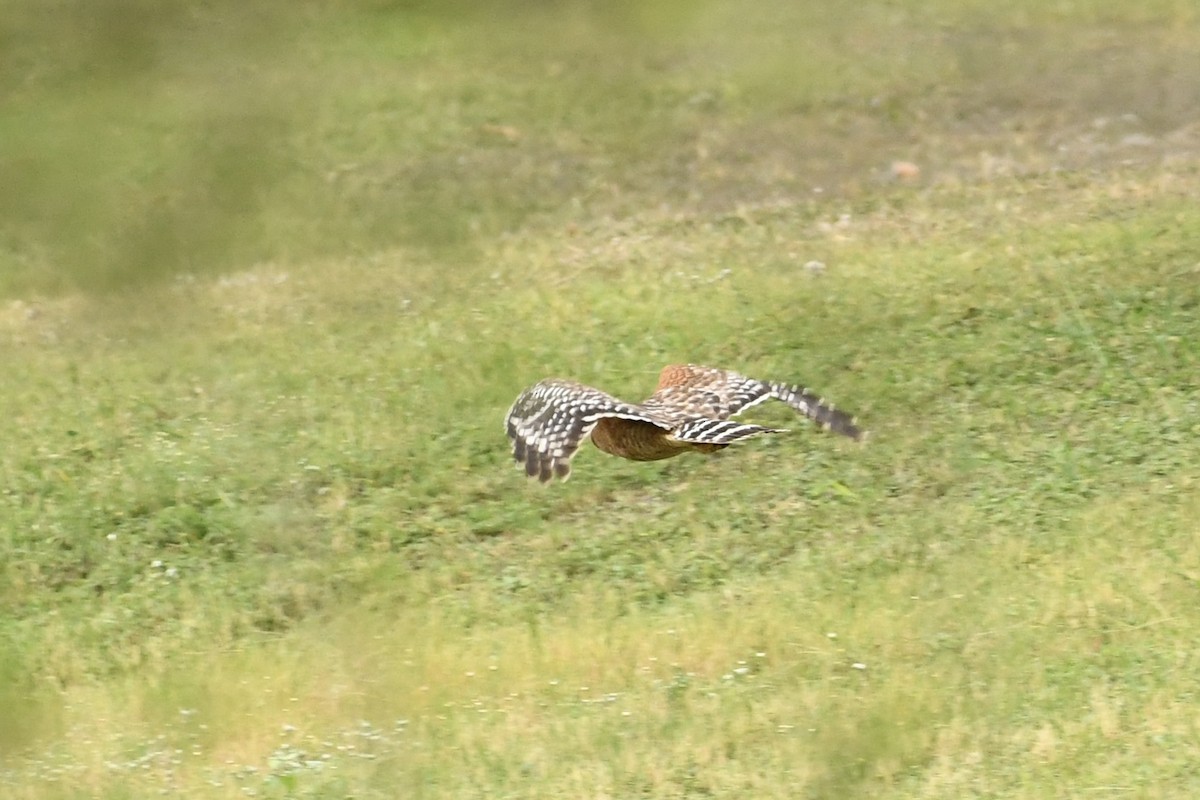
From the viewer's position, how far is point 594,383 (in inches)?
342

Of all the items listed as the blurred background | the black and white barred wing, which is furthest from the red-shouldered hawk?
the blurred background

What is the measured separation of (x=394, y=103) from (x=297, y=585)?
16.3 feet

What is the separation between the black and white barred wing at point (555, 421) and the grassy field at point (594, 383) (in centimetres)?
61

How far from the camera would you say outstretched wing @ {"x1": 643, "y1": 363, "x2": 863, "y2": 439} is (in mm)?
5688

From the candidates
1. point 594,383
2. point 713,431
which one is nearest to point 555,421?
point 713,431

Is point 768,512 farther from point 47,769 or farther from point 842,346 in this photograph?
point 47,769

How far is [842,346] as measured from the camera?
898cm

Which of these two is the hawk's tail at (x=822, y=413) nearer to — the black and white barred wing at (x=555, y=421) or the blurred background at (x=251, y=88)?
the black and white barred wing at (x=555, y=421)

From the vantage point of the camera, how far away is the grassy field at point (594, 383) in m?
2.74

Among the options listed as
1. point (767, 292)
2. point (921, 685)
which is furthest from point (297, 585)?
point (767, 292)

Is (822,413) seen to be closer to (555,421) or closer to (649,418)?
(649,418)

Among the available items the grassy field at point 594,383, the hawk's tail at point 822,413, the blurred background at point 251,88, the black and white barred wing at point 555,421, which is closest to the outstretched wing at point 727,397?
the hawk's tail at point 822,413

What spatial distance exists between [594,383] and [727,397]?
262cm

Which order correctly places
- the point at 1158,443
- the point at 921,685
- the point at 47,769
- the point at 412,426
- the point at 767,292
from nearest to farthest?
the point at 47,769, the point at 921,685, the point at 1158,443, the point at 412,426, the point at 767,292
